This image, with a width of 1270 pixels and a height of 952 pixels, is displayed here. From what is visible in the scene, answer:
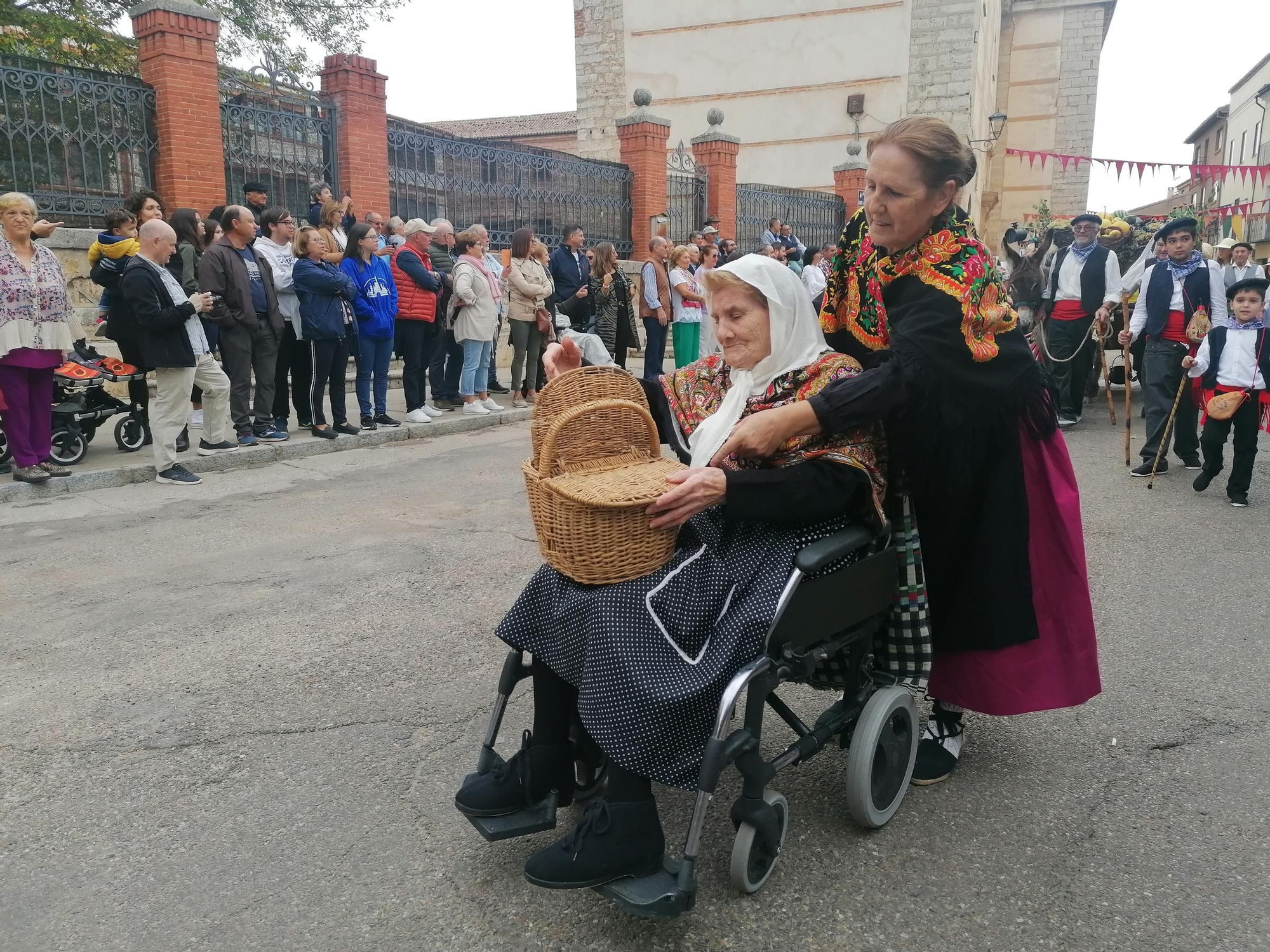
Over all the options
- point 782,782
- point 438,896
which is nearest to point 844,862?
point 782,782

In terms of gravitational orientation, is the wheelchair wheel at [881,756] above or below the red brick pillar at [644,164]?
below

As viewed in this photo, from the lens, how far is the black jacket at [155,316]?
6.98m

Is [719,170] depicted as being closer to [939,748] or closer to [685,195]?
[685,195]

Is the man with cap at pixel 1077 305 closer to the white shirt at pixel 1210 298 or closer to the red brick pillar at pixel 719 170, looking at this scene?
the white shirt at pixel 1210 298

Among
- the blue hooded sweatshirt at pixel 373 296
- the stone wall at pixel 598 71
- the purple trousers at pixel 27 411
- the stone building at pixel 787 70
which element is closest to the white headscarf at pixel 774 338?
the purple trousers at pixel 27 411

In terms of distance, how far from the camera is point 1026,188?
40000mm

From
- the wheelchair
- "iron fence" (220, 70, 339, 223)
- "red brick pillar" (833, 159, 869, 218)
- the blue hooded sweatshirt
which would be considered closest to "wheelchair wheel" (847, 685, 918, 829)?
the wheelchair

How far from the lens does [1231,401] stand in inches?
268

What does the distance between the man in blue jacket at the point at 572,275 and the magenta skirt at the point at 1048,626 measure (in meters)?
9.22

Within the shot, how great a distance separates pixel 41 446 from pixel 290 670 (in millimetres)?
4406

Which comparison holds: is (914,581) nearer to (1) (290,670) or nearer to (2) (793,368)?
(2) (793,368)

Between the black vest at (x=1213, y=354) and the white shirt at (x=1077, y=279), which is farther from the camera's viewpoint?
the white shirt at (x=1077, y=279)

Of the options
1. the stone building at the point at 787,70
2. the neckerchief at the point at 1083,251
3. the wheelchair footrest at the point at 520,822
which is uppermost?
the stone building at the point at 787,70

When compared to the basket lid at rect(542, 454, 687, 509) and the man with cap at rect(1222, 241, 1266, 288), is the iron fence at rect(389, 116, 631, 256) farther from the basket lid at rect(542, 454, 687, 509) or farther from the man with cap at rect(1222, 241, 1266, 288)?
the basket lid at rect(542, 454, 687, 509)
